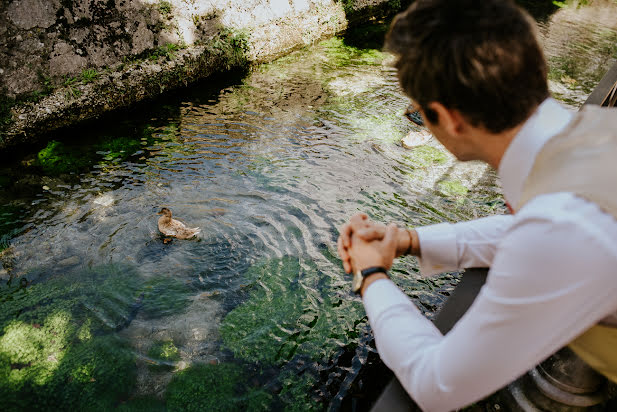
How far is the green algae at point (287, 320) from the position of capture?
3.28m

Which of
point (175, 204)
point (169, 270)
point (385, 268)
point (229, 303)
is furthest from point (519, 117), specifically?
point (175, 204)

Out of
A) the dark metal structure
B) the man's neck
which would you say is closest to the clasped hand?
the dark metal structure

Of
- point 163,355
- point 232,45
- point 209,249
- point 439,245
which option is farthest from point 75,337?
point 232,45

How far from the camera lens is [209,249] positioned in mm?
4445

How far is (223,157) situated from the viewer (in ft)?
19.7

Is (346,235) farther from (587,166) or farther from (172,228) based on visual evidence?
(172,228)

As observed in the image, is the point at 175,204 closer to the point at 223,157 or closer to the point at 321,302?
the point at 223,157

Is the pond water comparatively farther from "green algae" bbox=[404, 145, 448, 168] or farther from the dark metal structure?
the dark metal structure

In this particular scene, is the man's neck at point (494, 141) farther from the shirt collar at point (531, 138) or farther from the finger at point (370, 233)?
the finger at point (370, 233)

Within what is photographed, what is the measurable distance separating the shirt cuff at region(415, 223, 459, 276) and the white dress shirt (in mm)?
585

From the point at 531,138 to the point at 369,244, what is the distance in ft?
2.27

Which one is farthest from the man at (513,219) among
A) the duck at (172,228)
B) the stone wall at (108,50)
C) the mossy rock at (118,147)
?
the stone wall at (108,50)

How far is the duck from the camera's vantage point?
14.4ft

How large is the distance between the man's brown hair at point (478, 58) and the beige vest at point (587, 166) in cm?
18
